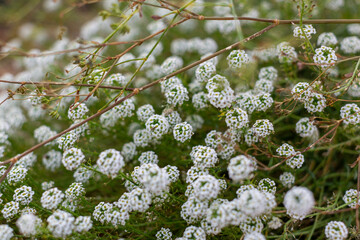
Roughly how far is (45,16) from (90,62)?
22.6 feet

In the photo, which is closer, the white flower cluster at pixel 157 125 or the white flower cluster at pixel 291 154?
the white flower cluster at pixel 291 154

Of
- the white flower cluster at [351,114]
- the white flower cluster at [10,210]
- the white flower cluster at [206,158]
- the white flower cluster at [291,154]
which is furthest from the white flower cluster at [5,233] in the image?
the white flower cluster at [351,114]

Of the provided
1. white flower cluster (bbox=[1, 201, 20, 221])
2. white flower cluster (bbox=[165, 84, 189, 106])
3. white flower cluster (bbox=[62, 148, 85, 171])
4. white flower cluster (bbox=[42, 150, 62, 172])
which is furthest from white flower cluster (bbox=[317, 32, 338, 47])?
white flower cluster (bbox=[1, 201, 20, 221])

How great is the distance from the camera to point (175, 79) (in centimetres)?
434

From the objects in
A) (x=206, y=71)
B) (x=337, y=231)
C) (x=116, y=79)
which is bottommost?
(x=337, y=231)

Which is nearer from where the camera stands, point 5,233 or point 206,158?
point 5,233

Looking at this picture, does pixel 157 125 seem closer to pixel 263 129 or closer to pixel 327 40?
pixel 263 129

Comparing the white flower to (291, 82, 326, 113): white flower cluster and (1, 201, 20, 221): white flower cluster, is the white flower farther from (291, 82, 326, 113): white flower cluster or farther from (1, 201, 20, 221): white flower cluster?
(1, 201, 20, 221): white flower cluster

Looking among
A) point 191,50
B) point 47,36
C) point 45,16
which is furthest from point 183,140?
point 45,16

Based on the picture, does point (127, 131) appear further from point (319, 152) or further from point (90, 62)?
point (319, 152)

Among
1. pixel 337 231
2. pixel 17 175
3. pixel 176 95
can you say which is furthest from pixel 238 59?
pixel 17 175

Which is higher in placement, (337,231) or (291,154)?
(291,154)

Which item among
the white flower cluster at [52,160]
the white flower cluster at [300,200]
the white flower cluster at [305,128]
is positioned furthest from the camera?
the white flower cluster at [52,160]

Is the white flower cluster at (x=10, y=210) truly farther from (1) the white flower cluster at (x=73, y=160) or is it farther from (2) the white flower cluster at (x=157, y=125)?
(2) the white flower cluster at (x=157, y=125)
